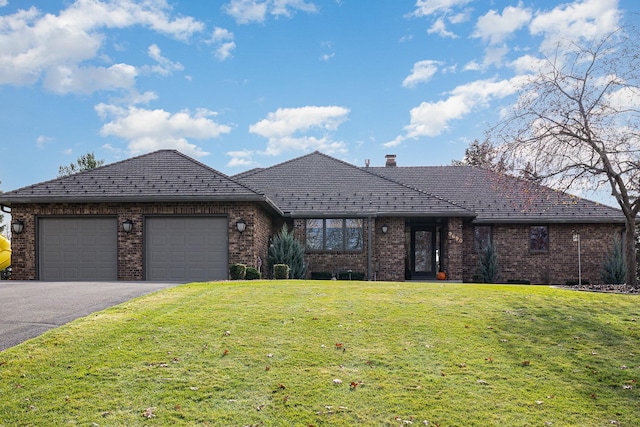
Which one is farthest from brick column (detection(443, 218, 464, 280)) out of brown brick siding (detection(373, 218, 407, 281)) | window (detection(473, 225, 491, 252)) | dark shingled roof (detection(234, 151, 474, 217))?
brown brick siding (detection(373, 218, 407, 281))

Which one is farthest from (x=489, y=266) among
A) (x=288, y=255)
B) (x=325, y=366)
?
(x=325, y=366)

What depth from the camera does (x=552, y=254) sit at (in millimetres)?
21516

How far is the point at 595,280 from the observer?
21312 mm

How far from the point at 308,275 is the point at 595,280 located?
35.7 feet

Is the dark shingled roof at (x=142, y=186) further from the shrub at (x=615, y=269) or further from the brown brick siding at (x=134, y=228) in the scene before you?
the shrub at (x=615, y=269)

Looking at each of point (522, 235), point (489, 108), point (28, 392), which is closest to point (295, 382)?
point (28, 392)

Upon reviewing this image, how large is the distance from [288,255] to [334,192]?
4109mm

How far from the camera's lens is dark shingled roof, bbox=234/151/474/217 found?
20391 millimetres

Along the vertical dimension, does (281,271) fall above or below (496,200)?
below

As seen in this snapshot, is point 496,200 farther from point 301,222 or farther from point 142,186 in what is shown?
point 142,186

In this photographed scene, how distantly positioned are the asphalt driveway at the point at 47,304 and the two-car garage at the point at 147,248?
13.7ft

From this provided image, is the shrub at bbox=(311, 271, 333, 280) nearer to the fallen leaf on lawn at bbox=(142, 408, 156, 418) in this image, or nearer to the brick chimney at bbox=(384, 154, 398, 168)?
the brick chimney at bbox=(384, 154, 398, 168)

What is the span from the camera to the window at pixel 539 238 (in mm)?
21656

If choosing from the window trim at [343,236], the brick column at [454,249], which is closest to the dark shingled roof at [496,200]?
the brick column at [454,249]
